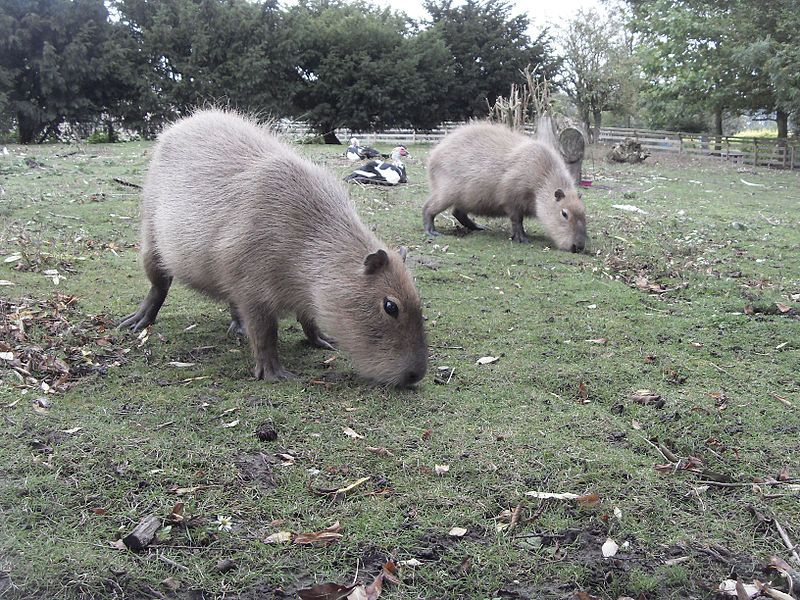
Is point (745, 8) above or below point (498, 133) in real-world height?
above

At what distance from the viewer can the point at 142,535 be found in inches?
85.6

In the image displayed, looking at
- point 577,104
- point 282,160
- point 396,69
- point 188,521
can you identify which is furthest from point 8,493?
point 577,104

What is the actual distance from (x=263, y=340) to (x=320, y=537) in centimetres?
155

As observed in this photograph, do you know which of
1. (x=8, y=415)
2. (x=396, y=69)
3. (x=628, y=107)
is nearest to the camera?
(x=8, y=415)

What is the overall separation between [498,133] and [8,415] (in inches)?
254

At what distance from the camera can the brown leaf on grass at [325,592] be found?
6.55 feet

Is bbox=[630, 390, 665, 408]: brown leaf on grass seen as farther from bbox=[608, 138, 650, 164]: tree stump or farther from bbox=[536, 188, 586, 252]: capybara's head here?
bbox=[608, 138, 650, 164]: tree stump

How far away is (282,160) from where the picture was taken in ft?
12.5

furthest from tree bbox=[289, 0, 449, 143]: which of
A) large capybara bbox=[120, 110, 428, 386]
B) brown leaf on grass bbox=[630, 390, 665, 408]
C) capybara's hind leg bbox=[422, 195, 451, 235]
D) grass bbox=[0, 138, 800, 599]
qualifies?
brown leaf on grass bbox=[630, 390, 665, 408]

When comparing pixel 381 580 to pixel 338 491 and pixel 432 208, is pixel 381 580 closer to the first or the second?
pixel 338 491

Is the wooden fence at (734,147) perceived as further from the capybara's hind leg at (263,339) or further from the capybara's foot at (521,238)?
the capybara's hind leg at (263,339)

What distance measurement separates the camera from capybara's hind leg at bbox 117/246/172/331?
167 inches

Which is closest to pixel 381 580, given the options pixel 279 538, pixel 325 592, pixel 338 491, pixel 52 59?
pixel 325 592

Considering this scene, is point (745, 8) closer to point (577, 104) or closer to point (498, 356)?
point (577, 104)
